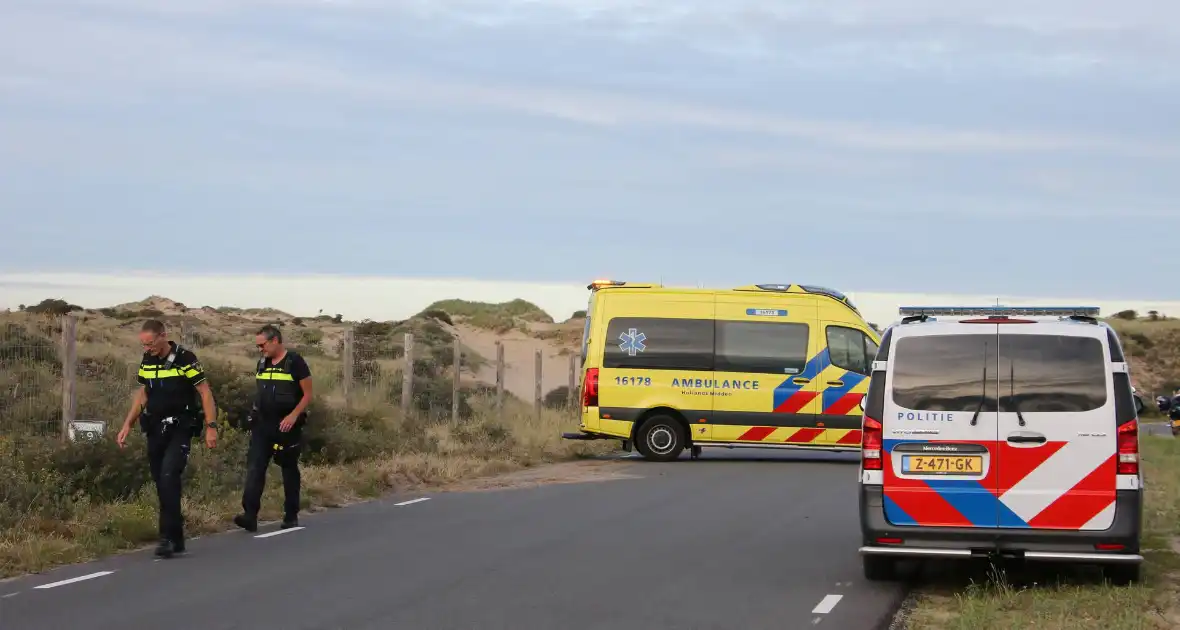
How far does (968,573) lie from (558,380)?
5547 centimetres

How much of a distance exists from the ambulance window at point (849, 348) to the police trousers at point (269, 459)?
12141 millimetres

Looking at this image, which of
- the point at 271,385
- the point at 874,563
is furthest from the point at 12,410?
the point at 874,563

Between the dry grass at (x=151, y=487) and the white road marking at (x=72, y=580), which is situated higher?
the dry grass at (x=151, y=487)

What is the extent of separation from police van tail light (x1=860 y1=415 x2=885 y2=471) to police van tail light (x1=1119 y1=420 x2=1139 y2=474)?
1563mm

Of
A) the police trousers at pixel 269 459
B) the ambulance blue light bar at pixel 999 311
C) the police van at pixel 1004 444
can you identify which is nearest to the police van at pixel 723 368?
the police trousers at pixel 269 459

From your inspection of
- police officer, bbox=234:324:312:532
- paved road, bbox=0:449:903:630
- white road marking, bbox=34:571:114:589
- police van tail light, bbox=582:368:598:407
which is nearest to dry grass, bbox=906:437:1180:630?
paved road, bbox=0:449:903:630

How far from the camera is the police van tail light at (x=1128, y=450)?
385 inches

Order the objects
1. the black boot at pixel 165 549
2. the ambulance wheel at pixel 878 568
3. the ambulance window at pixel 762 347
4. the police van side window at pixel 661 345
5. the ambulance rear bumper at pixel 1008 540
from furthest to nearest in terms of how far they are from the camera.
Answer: the police van side window at pixel 661 345
the ambulance window at pixel 762 347
the black boot at pixel 165 549
the ambulance wheel at pixel 878 568
the ambulance rear bumper at pixel 1008 540

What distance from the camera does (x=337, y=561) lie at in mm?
11602

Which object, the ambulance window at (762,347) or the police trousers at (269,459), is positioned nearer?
the police trousers at (269,459)

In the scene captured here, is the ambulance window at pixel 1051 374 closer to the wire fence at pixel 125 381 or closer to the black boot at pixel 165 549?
the black boot at pixel 165 549

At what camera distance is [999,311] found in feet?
34.0

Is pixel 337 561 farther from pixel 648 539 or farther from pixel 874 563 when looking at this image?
pixel 874 563

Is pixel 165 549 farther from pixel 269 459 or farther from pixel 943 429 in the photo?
pixel 943 429
